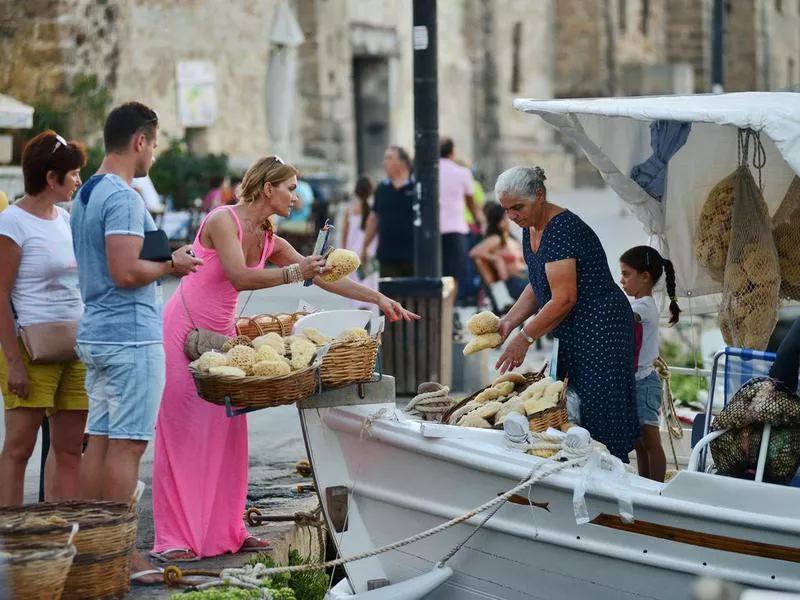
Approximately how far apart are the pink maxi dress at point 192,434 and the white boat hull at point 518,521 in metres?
0.40

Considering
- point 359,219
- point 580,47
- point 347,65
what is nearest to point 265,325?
point 359,219

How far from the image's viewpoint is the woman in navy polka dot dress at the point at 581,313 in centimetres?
630

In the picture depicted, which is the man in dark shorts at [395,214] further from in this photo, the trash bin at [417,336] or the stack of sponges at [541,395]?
the stack of sponges at [541,395]

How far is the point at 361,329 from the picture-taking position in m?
6.23

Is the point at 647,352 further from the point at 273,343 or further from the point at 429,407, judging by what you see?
the point at 273,343

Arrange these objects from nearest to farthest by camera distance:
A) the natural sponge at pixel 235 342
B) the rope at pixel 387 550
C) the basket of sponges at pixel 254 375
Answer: the rope at pixel 387 550 < the basket of sponges at pixel 254 375 < the natural sponge at pixel 235 342

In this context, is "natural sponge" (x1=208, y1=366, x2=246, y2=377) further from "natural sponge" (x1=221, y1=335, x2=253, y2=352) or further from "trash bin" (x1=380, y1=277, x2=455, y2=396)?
"trash bin" (x1=380, y1=277, x2=455, y2=396)

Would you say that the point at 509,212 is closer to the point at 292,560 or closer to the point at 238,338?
the point at 238,338

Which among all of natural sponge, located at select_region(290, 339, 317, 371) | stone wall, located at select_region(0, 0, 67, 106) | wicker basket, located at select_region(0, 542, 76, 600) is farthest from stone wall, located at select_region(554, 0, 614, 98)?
wicker basket, located at select_region(0, 542, 76, 600)

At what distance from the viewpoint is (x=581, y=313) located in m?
6.41

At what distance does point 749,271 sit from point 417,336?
4.31 m

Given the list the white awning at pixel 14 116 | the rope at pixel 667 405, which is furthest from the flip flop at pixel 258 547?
the white awning at pixel 14 116

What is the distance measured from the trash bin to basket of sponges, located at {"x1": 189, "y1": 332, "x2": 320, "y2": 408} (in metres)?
4.83

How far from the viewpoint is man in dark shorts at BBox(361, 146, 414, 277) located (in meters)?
12.6
